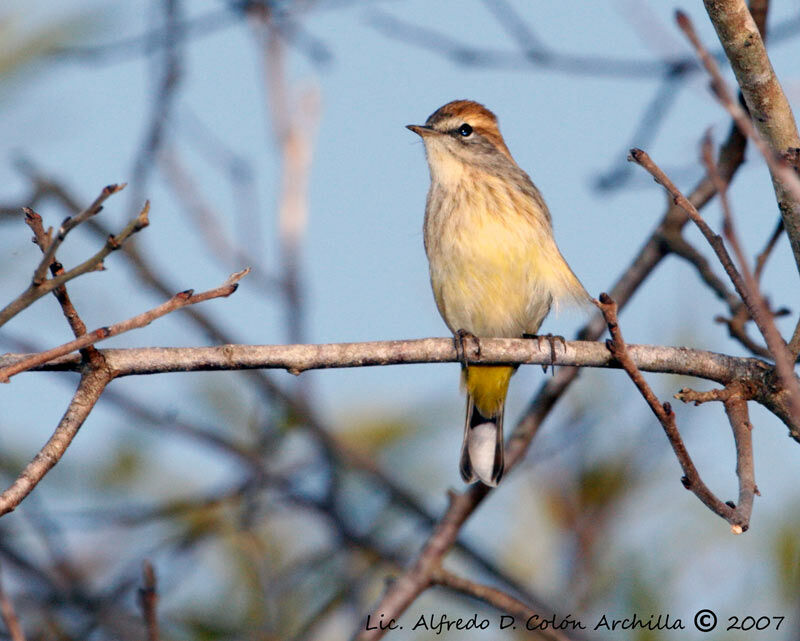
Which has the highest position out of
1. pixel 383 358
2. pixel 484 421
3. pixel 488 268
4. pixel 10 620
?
pixel 488 268

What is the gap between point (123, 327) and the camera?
255cm

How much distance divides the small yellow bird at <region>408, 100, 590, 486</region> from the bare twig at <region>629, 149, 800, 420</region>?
2.39m

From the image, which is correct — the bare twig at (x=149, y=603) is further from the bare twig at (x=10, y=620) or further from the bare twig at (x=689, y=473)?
the bare twig at (x=689, y=473)

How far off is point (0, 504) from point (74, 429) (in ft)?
1.25

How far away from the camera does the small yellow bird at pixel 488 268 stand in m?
5.50

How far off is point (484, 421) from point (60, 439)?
3.58m

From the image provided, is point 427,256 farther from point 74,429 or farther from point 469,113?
point 74,429

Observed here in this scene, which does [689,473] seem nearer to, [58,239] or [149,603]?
[149,603]

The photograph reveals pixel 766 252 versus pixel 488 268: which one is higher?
pixel 488 268

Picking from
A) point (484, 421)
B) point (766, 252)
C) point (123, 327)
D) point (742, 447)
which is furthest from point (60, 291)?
point (484, 421)

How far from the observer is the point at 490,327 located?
570cm

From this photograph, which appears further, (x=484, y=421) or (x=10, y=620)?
(x=484, y=421)

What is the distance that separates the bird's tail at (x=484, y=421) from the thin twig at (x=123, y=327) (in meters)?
2.74

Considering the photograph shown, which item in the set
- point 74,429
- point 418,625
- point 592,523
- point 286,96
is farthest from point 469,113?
point 74,429
